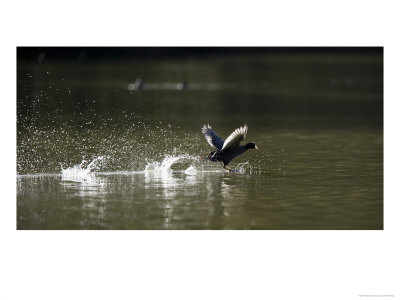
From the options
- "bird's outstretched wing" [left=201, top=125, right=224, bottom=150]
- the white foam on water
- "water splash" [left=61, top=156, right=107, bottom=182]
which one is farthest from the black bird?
"water splash" [left=61, top=156, right=107, bottom=182]

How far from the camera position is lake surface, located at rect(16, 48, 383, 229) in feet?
32.7

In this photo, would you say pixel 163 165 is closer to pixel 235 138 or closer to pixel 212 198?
pixel 235 138

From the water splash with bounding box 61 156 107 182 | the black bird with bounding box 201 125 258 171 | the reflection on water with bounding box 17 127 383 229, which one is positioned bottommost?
the reflection on water with bounding box 17 127 383 229

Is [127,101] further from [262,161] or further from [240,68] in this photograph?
[240,68]

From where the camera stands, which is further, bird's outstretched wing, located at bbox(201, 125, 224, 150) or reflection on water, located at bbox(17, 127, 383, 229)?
bird's outstretched wing, located at bbox(201, 125, 224, 150)

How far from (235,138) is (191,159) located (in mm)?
1901

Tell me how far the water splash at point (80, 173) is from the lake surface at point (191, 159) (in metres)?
0.03

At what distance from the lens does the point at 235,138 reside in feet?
39.8

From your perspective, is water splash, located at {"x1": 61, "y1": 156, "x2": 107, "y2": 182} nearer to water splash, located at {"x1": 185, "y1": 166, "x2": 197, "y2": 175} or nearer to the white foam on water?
the white foam on water

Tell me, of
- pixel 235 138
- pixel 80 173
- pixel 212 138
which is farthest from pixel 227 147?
pixel 80 173

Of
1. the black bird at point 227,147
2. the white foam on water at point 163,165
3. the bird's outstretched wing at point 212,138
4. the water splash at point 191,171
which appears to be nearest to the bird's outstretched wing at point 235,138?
the black bird at point 227,147

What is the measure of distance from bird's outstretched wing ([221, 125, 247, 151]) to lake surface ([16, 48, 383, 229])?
486 mm

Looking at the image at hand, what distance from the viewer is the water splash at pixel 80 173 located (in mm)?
12039
